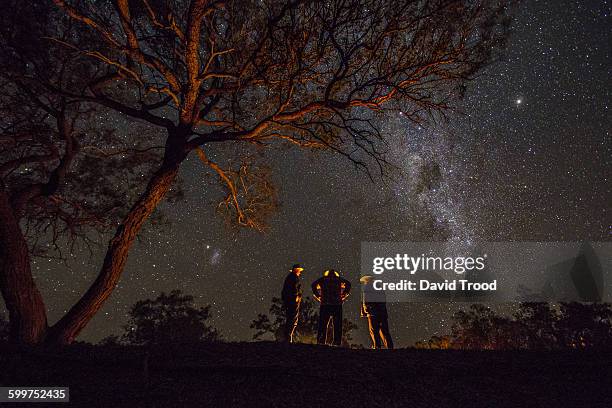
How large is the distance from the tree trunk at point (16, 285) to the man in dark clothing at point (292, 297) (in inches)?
158

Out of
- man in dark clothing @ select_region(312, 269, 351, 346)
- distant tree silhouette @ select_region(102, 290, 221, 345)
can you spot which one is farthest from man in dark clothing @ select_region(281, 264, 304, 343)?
distant tree silhouette @ select_region(102, 290, 221, 345)

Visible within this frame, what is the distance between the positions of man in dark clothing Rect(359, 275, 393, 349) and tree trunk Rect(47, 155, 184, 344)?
4037 millimetres

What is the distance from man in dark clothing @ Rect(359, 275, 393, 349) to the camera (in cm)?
891

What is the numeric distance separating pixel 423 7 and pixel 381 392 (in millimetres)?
6023

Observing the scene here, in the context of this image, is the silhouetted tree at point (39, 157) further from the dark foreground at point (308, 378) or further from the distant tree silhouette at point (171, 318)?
the distant tree silhouette at point (171, 318)

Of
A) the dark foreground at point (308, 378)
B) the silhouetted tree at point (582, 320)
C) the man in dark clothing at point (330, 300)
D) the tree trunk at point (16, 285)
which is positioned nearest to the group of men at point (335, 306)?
the man in dark clothing at point (330, 300)

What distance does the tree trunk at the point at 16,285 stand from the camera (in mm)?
6996

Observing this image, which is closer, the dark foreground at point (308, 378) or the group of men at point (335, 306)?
the dark foreground at point (308, 378)

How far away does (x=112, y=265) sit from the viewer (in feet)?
25.2

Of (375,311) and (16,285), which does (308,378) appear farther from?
(16,285)

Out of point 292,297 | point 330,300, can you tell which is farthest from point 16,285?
point 330,300

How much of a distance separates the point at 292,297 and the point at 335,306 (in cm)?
83

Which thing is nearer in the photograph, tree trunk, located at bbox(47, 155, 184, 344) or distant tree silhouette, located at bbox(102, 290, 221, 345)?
tree trunk, located at bbox(47, 155, 184, 344)

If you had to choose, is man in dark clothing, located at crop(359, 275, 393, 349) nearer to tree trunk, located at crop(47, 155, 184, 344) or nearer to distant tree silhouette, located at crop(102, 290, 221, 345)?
tree trunk, located at crop(47, 155, 184, 344)
